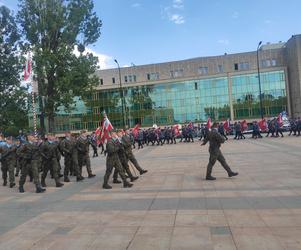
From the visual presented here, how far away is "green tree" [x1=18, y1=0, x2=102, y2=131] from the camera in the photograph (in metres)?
39.2

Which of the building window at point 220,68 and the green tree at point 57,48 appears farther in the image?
the building window at point 220,68

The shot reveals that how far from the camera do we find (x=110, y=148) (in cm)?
1330

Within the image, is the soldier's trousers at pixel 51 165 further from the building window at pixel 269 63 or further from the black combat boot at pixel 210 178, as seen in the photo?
the building window at pixel 269 63

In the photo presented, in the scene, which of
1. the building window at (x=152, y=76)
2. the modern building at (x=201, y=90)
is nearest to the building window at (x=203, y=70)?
the modern building at (x=201, y=90)

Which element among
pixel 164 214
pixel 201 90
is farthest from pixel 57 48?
pixel 201 90

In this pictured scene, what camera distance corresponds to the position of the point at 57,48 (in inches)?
1590

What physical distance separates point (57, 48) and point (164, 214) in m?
34.0

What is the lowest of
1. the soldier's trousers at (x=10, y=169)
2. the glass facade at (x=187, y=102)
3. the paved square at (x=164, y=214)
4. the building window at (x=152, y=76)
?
the paved square at (x=164, y=214)

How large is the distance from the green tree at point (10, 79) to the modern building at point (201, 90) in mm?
34242

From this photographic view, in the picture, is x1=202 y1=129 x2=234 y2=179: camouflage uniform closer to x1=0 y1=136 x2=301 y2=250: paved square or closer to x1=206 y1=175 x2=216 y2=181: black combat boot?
x1=206 y1=175 x2=216 y2=181: black combat boot

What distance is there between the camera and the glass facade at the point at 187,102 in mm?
80750

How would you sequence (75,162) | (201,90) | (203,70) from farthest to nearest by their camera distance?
(201,90) < (203,70) < (75,162)

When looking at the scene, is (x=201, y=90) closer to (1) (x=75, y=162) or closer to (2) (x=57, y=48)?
(2) (x=57, y=48)

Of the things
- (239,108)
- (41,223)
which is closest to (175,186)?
(41,223)
